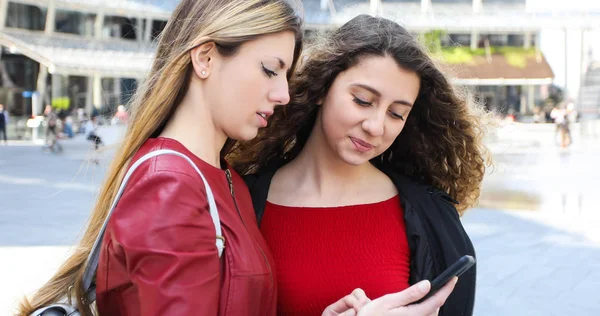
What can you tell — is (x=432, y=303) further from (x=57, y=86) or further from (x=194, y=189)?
(x=57, y=86)

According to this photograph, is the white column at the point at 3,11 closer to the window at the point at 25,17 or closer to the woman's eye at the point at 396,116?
the window at the point at 25,17

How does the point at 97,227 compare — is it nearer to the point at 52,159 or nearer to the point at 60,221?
the point at 60,221

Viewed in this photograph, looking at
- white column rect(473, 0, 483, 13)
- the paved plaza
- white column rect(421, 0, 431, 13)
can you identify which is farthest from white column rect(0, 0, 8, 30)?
white column rect(473, 0, 483, 13)

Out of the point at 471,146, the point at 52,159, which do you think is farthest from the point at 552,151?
the point at 471,146

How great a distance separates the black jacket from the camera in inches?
83.6

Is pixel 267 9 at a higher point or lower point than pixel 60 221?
higher

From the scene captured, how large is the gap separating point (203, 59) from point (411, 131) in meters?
1.02

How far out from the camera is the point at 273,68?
1.71 m

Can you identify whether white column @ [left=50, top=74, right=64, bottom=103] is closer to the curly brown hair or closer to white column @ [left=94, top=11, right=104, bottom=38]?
white column @ [left=94, top=11, right=104, bottom=38]

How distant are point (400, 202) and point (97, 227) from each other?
37.6 inches

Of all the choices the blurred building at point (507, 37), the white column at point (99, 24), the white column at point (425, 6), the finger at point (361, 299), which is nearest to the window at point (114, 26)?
the white column at point (99, 24)

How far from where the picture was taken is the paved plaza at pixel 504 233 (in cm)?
571

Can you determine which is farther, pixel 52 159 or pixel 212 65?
pixel 52 159

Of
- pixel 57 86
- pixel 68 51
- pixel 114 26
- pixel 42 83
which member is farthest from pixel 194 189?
pixel 114 26
